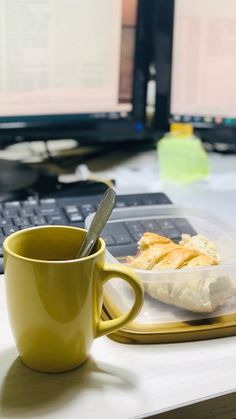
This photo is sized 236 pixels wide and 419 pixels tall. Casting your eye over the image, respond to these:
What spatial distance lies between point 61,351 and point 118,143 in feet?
2.21

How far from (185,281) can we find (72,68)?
411mm

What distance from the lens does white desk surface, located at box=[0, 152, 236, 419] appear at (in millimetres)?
421

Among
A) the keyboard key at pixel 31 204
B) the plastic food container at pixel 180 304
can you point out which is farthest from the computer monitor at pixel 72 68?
the plastic food container at pixel 180 304

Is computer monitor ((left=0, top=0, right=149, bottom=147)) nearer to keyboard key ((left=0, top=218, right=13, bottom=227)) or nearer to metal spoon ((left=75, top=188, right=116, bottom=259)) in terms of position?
keyboard key ((left=0, top=218, right=13, bottom=227))

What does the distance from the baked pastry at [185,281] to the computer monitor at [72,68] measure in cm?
34

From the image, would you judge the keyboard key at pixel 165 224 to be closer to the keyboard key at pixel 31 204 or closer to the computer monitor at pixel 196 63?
the keyboard key at pixel 31 204

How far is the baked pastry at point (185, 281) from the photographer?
518 mm

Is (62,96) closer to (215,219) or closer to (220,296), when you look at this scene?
(215,219)

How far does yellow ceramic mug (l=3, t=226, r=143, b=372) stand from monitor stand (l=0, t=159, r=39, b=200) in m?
0.35

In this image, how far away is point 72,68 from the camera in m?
0.82

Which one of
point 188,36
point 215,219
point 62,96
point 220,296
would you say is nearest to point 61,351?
point 220,296

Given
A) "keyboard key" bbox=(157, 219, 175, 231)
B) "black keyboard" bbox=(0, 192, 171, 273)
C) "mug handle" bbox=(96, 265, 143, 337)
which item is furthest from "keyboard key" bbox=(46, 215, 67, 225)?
"mug handle" bbox=(96, 265, 143, 337)

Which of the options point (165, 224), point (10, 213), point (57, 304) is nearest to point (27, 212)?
point (10, 213)

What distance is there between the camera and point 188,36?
0.88 metres
